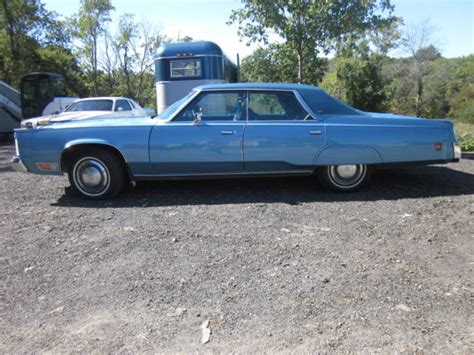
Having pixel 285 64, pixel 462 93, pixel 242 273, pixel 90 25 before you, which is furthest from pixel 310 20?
pixel 462 93

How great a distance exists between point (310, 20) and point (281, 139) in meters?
6.34

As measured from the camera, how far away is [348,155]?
496cm

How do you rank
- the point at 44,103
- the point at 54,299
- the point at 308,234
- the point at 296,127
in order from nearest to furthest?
the point at 54,299
the point at 308,234
the point at 296,127
the point at 44,103

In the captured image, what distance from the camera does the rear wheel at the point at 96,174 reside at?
16.3 ft

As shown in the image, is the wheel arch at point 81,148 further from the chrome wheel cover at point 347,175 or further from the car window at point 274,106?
the chrome wheel cover at point 347,175

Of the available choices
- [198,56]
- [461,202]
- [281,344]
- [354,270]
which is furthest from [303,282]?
[198,56]

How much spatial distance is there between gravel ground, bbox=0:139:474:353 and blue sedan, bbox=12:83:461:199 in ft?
1.14

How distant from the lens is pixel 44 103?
49.1 feet

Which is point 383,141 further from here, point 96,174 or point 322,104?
point 96,174

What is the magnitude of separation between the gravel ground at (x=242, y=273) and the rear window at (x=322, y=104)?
1110 millimetres

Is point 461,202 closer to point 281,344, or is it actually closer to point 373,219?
point 373,219

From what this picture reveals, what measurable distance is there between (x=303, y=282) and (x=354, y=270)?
0.45 meters

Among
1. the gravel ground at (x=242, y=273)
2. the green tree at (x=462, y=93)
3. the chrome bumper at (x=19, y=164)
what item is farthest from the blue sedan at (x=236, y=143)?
the green tree at (x=462, y=93)

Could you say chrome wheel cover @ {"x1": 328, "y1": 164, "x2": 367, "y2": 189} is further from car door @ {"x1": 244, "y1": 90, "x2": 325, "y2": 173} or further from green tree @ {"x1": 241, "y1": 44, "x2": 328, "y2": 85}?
green tree @ {"x1": 241, "y1": 44, "x2": 328, "y2": 85}
